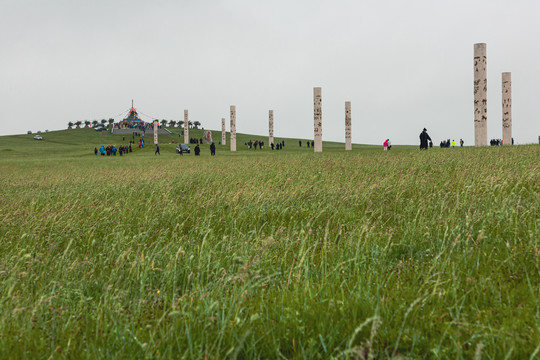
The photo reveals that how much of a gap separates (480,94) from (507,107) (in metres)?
7.17

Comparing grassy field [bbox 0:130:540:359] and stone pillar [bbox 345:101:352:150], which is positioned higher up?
stone pillar [bbox 345:101:352:150]

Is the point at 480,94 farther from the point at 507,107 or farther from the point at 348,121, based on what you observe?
the point at 348,121

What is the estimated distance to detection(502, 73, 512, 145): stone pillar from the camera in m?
38.5

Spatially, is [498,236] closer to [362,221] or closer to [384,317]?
[362,221]

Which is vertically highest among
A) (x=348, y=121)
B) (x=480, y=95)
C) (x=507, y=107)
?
(x=480, y=95)

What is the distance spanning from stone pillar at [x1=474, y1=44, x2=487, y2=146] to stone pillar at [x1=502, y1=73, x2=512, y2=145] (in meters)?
6.27

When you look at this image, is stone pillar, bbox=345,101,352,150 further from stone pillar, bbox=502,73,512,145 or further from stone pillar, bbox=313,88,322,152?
stone pillar, bbox=502,73,512,145

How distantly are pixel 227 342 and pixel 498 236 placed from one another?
3518 mm

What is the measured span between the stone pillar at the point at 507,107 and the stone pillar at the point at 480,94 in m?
6.27

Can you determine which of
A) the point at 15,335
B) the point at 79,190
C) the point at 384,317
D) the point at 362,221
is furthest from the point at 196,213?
the point at 79,190

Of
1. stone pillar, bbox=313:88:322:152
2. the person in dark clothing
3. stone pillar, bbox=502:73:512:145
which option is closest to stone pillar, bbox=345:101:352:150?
stone pillar, bbox=313:88:322:152

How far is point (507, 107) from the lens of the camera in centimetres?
3866

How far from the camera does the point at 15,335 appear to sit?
9.14ft

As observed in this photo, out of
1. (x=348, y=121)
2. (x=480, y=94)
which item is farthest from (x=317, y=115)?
(x=480, y=94)
